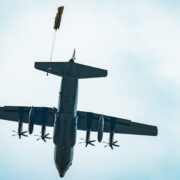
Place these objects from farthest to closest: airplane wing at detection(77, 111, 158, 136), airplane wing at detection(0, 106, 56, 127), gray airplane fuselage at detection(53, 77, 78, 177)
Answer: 1. airplane wing at detection(77, 111, 158, 136)
2. airplane wing at detection(0, 106, 56, 127)
3. gray airplane fuselage at detection(53, 77, 78, 177)

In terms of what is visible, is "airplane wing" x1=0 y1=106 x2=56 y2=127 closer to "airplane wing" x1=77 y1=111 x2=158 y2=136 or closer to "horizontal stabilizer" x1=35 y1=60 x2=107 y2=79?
"airplane wing" x1=77 y1=111 x2=158 y2=136

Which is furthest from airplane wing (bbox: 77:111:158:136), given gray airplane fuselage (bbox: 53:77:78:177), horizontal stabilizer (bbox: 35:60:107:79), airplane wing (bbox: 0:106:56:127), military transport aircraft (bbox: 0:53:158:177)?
horizontal stabilizer (bbox: 35:60:107:79)

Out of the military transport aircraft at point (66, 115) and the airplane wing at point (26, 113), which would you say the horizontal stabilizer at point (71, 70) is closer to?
the military transport aircraft at point (66, 115)

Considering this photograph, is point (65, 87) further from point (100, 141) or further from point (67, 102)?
point (100, 141)

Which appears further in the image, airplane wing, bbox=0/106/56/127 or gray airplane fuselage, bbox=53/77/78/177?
airplane wing, bbox=0/106/56/127

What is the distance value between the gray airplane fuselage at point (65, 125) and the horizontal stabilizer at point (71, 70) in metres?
Result: 0.59

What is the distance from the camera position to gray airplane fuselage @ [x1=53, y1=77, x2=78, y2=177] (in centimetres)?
3625

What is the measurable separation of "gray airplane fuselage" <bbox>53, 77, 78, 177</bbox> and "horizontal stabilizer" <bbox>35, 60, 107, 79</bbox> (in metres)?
0.59

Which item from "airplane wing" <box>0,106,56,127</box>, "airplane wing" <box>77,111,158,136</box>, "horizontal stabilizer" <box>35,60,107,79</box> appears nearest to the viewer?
"horizontal stabilizer" <box>35,60,107,79</box>

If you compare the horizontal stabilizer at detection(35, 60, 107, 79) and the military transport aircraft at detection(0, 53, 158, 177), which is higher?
the horizontal stabilizer at detection(35, 60, 107, 79)

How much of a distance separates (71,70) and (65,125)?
18.3 feet

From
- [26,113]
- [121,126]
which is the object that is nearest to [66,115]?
[26,113]

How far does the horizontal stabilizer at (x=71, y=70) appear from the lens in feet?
120

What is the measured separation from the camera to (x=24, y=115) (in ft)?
148
